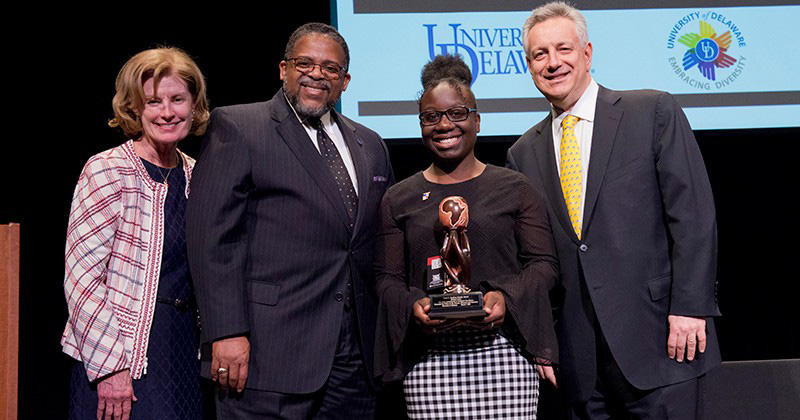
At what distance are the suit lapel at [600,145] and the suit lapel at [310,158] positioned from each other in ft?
2.54

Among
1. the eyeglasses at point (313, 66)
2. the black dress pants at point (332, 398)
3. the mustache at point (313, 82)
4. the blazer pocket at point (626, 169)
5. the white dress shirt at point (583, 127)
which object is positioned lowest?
the black dress pants at point (332, 398)

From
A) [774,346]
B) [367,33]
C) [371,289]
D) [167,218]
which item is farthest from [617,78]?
[167,218]

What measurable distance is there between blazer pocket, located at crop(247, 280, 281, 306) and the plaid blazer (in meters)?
0.29

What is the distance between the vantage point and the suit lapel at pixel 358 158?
2426mm

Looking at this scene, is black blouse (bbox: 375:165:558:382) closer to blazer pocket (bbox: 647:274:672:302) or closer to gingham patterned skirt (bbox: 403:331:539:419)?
gingham patterned skirt (bbox: 403:331:539:419)

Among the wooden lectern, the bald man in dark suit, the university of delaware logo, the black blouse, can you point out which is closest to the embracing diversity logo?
the university of delaware logo

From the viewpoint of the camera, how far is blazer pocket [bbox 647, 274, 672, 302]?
2445 mm

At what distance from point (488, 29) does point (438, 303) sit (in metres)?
2.24

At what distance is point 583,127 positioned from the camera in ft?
8.64

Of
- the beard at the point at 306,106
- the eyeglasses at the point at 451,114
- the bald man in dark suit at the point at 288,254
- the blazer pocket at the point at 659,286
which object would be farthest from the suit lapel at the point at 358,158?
the blazer pocket at the point at 659,286

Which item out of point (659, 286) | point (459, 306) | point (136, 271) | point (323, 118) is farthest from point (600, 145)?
point (136, 271)

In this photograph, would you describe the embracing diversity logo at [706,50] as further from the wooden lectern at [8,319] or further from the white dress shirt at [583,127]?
the wooden lectern at [8,319]

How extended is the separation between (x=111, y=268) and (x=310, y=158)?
2.23 feet

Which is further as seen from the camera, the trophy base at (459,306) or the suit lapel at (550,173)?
the suit lapel at (550,173)
